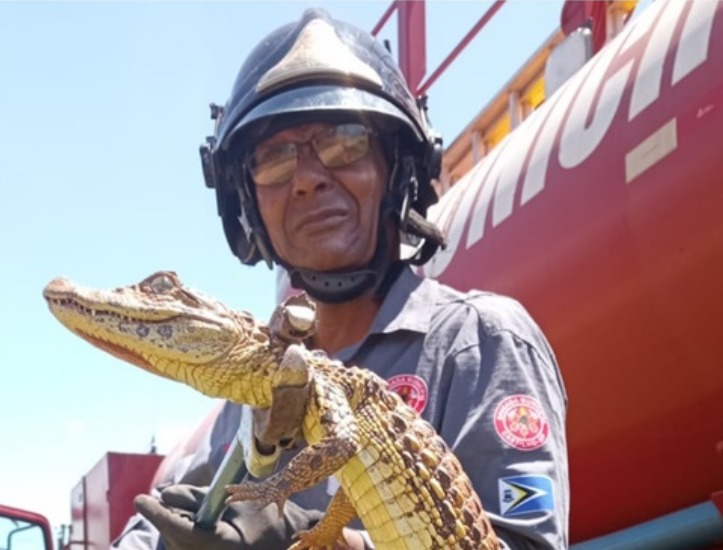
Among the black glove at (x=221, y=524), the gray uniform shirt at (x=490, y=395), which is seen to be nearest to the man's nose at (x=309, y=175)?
the gray uniform shirt at (x=490, y=395)

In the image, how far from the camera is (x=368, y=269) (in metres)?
1.98

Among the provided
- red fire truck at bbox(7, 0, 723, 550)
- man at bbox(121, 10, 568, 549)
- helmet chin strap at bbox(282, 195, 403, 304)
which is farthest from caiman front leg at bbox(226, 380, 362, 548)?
red fire truck at bbox(7, 0, 723, 550)

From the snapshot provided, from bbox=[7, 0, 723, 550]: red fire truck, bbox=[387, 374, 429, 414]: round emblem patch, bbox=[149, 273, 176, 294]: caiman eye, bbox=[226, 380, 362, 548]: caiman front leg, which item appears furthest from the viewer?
bbox=[7, 0, 723, 550]: red fire truck

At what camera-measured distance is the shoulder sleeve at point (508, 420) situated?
1501 millimetres

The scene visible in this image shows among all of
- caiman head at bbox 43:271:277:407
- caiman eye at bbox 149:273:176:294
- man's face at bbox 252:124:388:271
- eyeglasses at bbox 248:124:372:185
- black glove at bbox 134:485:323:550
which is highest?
eyeglasses at bbox 248:124:372:185

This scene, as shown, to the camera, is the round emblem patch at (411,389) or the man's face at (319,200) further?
the man's face at (319,200)

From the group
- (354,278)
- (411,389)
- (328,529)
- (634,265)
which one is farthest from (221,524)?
(634,265)

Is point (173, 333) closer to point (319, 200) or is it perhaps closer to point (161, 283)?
point (161, 283)

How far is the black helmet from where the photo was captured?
198 cm

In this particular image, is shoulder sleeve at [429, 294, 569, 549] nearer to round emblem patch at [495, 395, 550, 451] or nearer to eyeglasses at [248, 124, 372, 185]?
round emblem patch at [495, 395, 550, 451]

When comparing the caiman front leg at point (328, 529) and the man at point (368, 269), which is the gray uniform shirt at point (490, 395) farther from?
the caiman front leg at point (328, 529)

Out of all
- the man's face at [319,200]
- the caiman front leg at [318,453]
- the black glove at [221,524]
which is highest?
the man's face at [319,200]

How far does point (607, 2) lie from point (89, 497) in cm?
425

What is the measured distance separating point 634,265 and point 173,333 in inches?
52.9
